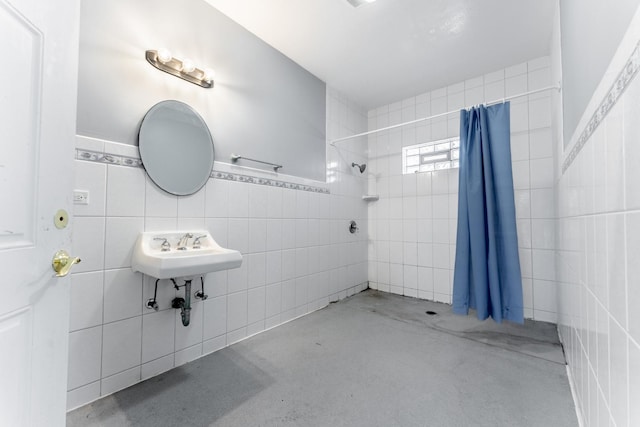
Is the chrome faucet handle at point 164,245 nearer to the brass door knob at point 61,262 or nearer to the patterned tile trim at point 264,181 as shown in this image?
the patterned tile trim at point 264,181

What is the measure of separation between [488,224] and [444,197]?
0.79 metres

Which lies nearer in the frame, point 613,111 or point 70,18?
point 613,111

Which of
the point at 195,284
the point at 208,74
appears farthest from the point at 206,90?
the point at 195,284

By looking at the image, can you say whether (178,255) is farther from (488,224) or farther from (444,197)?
(444,197)

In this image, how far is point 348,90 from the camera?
119 inches

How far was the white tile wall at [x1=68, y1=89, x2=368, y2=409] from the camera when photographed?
4.38 ft

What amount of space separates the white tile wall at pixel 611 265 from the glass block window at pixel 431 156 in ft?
6.08

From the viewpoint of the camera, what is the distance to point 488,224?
2145 mm

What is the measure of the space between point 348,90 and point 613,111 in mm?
2669

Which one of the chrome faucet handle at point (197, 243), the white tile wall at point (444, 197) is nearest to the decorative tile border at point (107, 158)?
the chrome faucet handle at point (197, 243)

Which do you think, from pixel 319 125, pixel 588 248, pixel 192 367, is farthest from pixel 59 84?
pixel 319 125

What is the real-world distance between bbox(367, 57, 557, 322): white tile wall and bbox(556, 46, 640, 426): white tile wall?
1.57 meters

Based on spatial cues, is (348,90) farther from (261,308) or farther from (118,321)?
(118,321)

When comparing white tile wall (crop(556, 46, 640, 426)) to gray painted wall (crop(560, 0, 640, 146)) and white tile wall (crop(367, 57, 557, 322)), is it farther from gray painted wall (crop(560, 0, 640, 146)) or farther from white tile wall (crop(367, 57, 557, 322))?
white tile wall (crop(367, 57, 557, 322))
